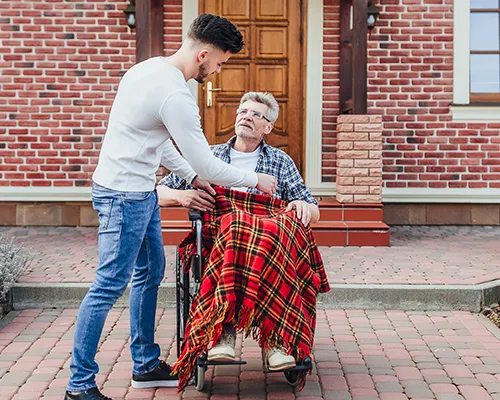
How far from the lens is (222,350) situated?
3.38 meters

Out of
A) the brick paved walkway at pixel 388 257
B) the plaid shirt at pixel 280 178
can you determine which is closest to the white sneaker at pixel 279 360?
the plaid shirt at pixel 280 178

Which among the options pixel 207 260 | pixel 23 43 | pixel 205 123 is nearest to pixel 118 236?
pixel 207 260

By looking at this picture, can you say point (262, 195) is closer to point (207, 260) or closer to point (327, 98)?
point (207, 260)

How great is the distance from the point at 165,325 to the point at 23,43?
4633 millimetres

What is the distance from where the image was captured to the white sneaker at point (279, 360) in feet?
11.1

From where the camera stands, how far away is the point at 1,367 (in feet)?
13.1

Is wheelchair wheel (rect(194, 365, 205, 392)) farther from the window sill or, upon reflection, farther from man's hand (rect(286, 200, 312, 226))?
the window sill

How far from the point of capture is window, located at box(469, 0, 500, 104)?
27.9 ft

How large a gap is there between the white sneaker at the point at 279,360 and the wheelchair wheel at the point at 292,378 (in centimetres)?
21

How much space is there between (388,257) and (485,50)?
11.0 ft

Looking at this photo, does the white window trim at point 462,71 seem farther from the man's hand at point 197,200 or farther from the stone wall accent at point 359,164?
the man's hand at point 197,200

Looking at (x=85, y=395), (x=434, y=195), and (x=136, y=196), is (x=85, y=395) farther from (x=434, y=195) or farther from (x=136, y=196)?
(x=434, y=195)

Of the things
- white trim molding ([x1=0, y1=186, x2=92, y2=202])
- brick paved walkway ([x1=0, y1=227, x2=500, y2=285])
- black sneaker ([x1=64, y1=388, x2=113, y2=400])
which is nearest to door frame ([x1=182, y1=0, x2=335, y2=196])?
brick paved walkway ([x1=0, y1=227, x2=500, y2=285])

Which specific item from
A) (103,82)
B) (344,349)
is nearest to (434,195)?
(103,82)
